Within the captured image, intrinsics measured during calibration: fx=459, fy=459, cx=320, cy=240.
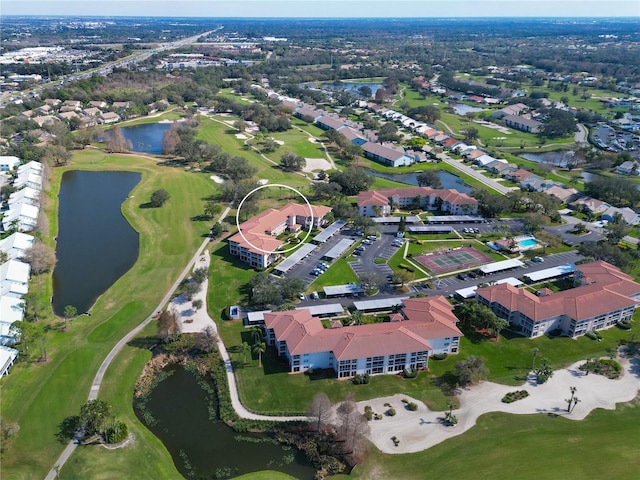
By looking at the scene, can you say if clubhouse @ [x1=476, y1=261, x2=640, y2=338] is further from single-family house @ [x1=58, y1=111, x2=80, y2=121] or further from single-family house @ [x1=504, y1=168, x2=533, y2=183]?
single-family house @ [x1=58, y1=111, x2=80, y2=121]

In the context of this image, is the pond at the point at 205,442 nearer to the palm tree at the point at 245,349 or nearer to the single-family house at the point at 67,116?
the palm tree at the point at 245,349

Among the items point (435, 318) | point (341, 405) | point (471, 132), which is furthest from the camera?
point (471, 132)

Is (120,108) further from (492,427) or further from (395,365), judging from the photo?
(492,427)

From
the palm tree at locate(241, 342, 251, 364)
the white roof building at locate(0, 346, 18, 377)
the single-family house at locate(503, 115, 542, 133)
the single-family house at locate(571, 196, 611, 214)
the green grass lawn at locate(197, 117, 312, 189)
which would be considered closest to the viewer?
the white roof building at locate(0, 346, 18, 377)

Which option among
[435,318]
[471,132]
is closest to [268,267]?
[435,318]

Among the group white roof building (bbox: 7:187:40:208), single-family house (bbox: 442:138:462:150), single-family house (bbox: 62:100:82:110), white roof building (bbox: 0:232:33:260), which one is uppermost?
single-family house (bbox: 62:100:82:110)

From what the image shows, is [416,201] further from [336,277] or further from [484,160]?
[484,160]

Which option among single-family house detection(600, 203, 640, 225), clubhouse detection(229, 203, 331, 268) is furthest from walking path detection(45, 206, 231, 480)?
single-family house detection(600, 203, 640, 225)

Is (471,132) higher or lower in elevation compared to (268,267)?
higher

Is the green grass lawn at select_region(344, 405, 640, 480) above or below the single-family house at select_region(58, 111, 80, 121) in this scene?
below
